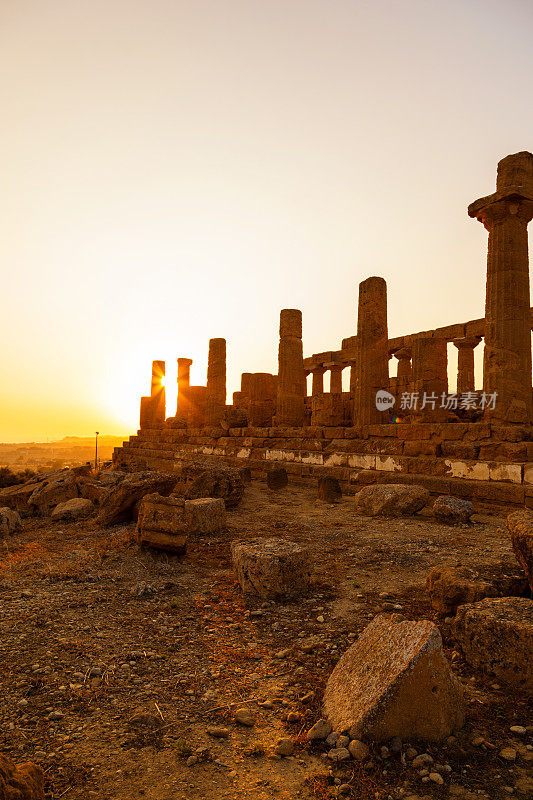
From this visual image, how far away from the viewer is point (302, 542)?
21.0 feet

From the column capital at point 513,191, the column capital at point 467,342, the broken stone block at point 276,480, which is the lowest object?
the broken stone block at point 276,480

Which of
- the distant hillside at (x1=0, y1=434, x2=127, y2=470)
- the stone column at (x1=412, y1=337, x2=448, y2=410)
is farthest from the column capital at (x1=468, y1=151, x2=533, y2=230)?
the distant hillside at (x1=0, y1=434, x2=127, y2=470)

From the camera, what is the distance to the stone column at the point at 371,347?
43.5ft

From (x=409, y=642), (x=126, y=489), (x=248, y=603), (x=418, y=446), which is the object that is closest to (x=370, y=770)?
(x=409, y=642)

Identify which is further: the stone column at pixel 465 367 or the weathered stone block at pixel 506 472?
the stone column at pixel 465 367

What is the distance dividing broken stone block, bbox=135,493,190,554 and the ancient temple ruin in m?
5.43

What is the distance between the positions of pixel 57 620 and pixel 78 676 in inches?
41.2

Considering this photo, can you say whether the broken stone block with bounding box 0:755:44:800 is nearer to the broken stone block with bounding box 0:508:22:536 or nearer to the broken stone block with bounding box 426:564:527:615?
the broken stone block with bounding box 426:564:527:615

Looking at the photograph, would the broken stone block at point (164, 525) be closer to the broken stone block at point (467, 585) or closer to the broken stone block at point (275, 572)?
the broken stone block at point (275, 572)

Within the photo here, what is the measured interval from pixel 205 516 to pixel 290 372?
976cm

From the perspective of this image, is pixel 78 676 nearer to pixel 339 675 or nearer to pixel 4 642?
pixel 4 642

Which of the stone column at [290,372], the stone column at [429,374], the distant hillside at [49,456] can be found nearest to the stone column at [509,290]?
the stone column at [429,374]

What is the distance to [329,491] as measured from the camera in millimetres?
9883

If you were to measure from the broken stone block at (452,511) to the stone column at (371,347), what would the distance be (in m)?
5.79
